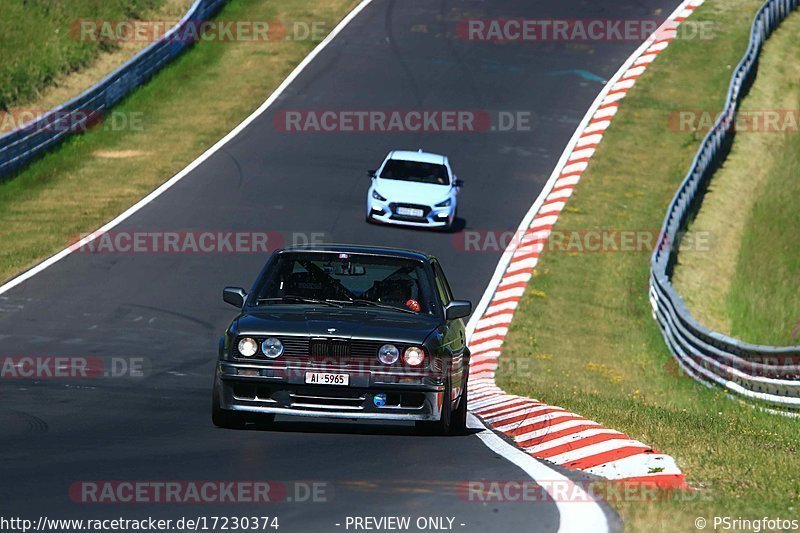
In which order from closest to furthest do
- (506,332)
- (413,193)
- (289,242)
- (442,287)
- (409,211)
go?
1. (442,287)
2. (506,332)
3. (289,242)
4. (409,211)
5. (413,193)

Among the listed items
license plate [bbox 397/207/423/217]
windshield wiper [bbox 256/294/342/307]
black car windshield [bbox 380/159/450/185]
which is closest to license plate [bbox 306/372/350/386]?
windshield wiper [bbox 256/294/342/307]

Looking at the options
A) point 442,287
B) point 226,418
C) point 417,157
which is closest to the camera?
point 226,418

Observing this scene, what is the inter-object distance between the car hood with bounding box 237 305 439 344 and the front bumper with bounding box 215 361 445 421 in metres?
0.29

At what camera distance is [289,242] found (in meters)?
27.7

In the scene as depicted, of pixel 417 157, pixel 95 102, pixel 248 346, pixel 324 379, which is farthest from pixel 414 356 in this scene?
pixel 95 102

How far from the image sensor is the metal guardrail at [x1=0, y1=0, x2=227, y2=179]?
31547 millimetres

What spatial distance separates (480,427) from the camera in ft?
43.3

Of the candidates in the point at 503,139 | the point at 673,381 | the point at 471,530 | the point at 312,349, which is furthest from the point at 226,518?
the point at 503,139

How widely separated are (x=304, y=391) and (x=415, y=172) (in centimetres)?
1943

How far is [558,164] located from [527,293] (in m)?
9.31

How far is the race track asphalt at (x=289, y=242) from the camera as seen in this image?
934cm

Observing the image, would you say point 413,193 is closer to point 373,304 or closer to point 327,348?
point 373,304

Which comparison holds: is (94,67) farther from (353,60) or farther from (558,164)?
(558,164)

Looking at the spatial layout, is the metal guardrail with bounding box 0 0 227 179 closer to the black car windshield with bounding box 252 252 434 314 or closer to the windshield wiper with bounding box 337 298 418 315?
the black car windshield with bounding box 252 252 434 314
